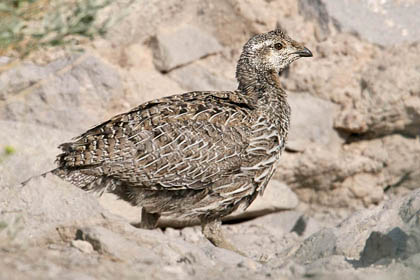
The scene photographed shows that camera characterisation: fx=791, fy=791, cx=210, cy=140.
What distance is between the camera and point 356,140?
12.2 m

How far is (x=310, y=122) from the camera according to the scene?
11.8 m

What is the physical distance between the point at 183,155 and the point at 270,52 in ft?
6.66

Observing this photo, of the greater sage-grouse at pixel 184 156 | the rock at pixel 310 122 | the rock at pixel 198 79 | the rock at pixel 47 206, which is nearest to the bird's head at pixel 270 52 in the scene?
the greater sage-grouse at pixel 184 156

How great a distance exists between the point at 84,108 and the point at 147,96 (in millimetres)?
905

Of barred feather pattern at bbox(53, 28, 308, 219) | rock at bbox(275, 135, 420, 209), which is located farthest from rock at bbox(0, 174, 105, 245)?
rock at bbox(275, 135, 420, 209)

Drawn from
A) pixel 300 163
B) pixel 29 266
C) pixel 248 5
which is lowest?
pixel 300 163

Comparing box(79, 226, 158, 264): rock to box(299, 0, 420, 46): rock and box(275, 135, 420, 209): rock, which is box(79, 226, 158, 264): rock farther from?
box(299, 0, 420, 46): rock

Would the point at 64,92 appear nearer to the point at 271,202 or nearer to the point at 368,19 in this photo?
the point at 271,202

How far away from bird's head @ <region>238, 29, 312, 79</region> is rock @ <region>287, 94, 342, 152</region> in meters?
2.39

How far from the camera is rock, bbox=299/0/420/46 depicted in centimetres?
1195

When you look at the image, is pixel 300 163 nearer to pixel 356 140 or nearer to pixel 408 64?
pixel 356 140

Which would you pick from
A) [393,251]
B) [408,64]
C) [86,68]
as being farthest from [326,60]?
→ [393,251]

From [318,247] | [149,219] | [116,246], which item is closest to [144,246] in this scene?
[116,246]

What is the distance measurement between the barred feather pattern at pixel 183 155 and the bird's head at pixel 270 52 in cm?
89
